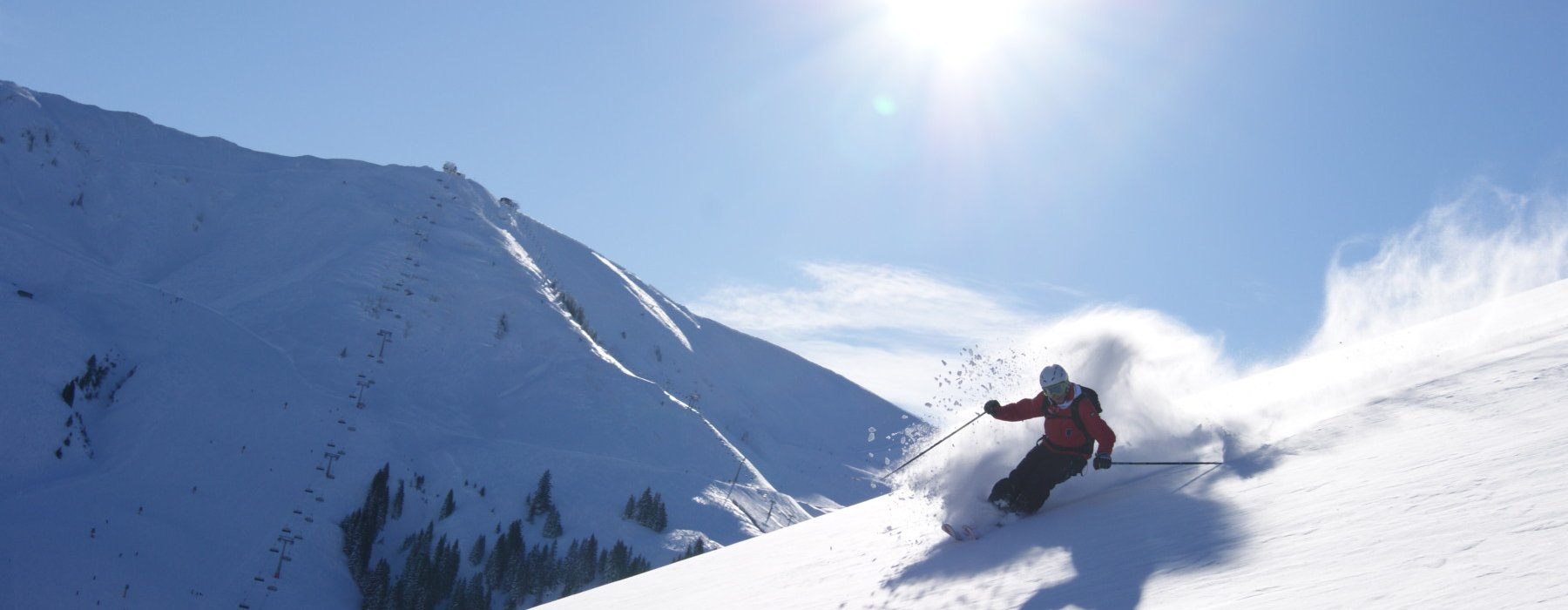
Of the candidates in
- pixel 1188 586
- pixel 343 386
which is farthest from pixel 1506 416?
pixel 343 386

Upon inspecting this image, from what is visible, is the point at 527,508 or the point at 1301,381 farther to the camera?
the point at 527,508

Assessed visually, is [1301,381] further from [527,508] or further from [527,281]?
[527,281]

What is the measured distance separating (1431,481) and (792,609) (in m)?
5.34

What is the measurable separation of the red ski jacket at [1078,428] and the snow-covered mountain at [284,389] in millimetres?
38231

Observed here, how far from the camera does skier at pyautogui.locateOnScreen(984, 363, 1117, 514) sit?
34.0ft

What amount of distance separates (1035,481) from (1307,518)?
12.6 ft

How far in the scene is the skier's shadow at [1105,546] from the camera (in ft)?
22.2

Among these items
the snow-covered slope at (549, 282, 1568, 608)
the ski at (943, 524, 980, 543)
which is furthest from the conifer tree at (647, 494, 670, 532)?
the ski at (943, 524, 980, 543)

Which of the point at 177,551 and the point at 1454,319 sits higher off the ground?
the point at 1454,319

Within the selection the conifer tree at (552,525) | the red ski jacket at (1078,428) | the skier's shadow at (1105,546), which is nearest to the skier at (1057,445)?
the red ski jacket at (1078,428)

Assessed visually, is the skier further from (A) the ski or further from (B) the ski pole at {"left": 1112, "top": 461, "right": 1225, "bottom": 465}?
(A) the ski

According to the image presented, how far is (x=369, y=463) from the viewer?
3455 inches

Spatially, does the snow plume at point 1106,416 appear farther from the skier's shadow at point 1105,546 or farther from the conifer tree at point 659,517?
the conifer tree at point 659,517

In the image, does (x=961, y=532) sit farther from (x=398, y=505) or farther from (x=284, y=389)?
(x=284, y=389)
